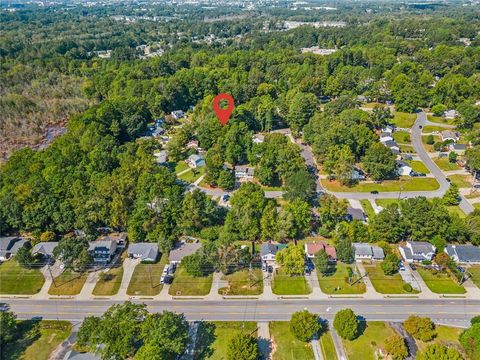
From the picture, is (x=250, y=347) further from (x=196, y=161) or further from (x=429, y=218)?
(x=196, y=161)

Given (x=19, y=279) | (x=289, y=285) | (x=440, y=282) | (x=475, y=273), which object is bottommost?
(x=475, y=273)

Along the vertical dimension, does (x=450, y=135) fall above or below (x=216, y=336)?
below

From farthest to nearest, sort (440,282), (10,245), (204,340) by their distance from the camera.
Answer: (10,245) < (440,282) < (204,340)

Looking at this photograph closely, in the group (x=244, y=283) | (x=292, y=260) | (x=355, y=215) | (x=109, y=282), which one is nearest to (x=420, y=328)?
(x=292, y=260)

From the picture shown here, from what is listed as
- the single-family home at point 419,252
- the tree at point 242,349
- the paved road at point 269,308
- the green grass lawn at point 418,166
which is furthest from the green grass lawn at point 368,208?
the tree at point 242,349

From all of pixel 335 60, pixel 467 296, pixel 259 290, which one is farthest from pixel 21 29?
pixel 467 296

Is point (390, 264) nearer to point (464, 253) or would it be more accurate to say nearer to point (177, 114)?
point (464, 253)

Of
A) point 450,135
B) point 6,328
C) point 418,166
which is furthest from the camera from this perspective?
point 450,135

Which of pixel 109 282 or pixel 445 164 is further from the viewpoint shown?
pixel 445 164
